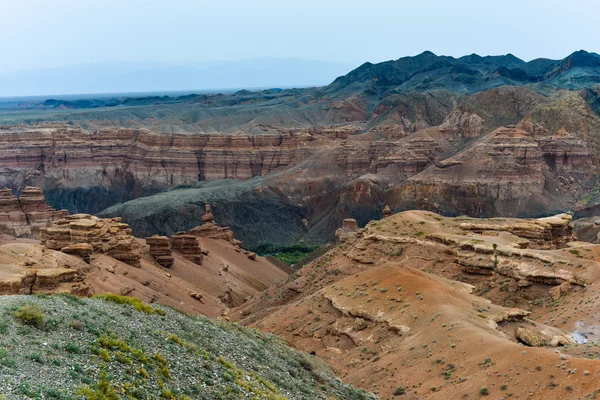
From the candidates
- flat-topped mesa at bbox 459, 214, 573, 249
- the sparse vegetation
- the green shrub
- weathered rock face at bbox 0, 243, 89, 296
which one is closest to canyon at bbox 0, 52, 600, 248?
the sparse vegetation

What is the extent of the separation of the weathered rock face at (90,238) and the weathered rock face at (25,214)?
696 inches

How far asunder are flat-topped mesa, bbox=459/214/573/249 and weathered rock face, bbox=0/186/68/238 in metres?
43.1

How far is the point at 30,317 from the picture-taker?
18406mm

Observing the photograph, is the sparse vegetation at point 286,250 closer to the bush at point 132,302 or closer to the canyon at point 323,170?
the canyon at point 323,170

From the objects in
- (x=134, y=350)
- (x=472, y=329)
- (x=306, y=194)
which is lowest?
(x=306, y=194)

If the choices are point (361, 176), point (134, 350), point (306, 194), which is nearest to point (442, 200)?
point (361, 176)

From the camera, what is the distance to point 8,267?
3766 centimetres

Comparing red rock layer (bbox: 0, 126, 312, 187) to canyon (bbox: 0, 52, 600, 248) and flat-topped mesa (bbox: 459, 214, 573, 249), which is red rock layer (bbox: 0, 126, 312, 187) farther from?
flat-topped mesa (bbox: 459, 214, 573, 249)

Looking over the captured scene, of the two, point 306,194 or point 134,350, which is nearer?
point 134,350

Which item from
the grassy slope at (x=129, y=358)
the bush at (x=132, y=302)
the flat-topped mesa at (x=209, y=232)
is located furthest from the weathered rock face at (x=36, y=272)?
the flat-topped mesa at (x=209, y=232)

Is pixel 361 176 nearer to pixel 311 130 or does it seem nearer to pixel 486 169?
pixel 486 169

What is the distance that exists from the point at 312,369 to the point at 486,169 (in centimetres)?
8520

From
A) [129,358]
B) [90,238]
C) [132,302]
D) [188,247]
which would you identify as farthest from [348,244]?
[129,358]

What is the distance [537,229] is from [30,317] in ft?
123
